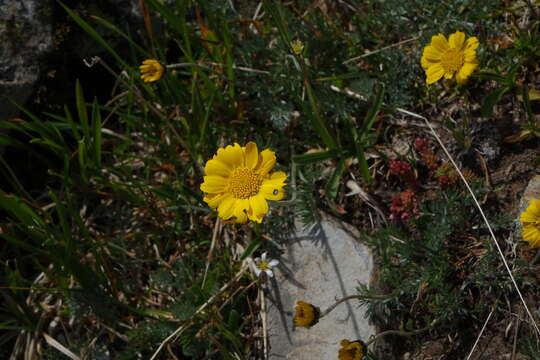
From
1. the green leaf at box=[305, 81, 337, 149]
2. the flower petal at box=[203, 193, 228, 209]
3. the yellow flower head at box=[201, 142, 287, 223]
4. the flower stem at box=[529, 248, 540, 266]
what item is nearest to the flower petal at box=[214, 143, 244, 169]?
the yellow flower head at box=[201, 142, 287, 223]

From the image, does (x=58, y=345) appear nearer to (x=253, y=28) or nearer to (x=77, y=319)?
(x=77, y=319)

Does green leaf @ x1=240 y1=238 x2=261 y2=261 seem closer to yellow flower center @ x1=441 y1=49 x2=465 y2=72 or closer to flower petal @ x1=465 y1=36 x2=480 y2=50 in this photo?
yellow flower center @ x1=441 y1=49 x2=465 y2=72

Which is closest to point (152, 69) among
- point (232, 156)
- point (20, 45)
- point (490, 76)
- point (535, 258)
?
point (232, 156)

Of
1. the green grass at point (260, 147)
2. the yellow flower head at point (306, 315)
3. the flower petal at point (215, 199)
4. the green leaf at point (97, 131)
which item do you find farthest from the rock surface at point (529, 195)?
the green leaf at point (97, 131)

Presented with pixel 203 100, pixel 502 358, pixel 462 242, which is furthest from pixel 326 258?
pixel 203 100

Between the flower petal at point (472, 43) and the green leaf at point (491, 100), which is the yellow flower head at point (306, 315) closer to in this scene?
the green leaf at point (491, 100)
